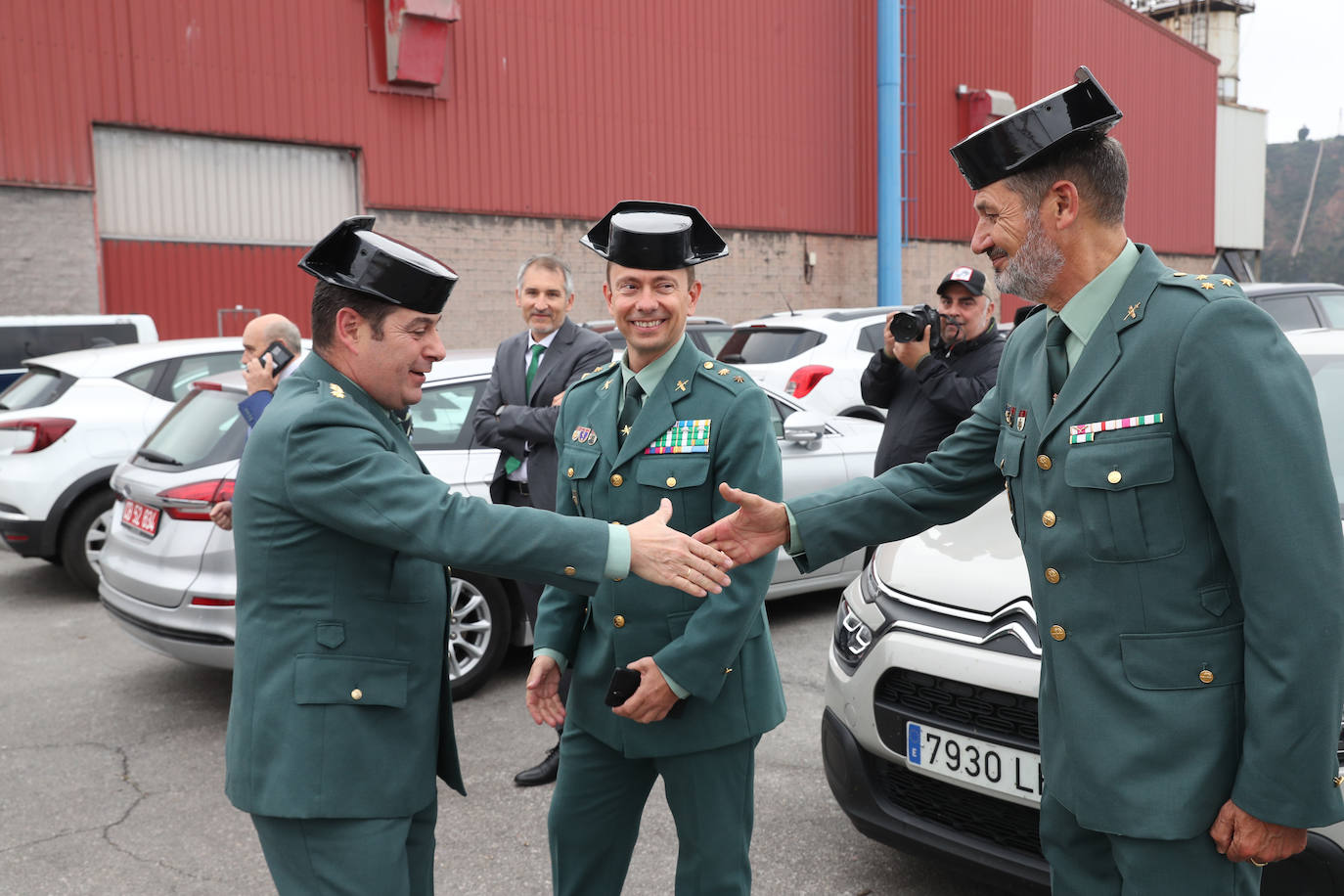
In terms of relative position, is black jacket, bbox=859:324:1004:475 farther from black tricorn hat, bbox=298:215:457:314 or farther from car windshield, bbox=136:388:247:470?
black tricorn hat, bbox=298:215:457:314

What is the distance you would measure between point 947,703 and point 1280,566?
1.36m

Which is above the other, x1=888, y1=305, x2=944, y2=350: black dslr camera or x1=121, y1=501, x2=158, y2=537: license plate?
x1=888, y1=305, x2=944, y2=350: black dslr camera

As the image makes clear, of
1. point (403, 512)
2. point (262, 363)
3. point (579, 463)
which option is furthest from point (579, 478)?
point (262, 363)

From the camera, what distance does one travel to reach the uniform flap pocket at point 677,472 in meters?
2.46

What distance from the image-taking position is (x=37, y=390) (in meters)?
7.46

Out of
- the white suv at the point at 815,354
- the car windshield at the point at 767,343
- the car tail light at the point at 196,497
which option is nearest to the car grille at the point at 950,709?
the car tail light at the point at 196,497

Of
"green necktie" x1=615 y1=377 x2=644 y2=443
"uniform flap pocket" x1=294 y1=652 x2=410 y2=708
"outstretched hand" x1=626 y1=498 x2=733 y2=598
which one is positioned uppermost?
"green necktie" x1=615 y1=377 x2=644 y2=443

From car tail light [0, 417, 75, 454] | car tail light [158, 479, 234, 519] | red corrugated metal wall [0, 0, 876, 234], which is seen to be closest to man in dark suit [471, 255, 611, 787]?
car tail light [158, 479, 234, 519]

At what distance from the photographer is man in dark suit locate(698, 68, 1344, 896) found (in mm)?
1647

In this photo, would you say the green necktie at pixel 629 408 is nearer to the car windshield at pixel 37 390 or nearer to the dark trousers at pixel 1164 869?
the dark trousers at pixel 1164 869

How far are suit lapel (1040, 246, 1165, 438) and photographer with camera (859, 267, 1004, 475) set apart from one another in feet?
8.99

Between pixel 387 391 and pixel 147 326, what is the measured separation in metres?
8.32

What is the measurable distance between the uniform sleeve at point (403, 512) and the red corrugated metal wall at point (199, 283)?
13.9m

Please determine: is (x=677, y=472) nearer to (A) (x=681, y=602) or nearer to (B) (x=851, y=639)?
(A) (x=681, y=602)
